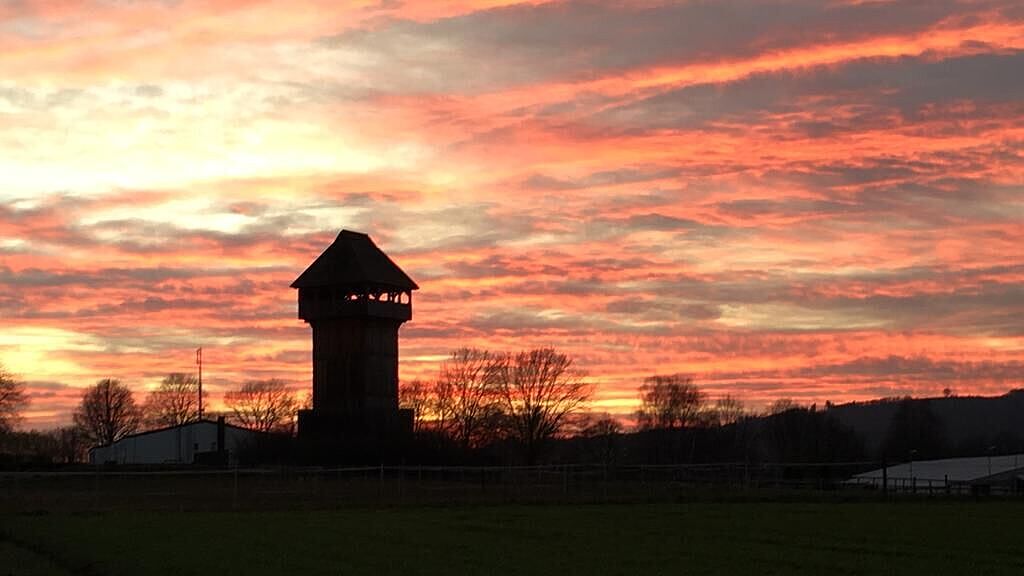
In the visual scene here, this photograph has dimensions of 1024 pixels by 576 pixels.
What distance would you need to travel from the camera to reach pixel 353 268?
330 ft

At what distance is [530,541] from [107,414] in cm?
15292

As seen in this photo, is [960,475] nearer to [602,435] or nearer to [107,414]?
[602,435]

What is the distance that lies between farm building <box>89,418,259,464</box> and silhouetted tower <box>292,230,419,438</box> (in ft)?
72.3

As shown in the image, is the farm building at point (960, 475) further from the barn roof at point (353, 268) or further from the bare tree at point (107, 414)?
the bare tree at point (107, 414)

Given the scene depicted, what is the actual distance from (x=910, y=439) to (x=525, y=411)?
278ft

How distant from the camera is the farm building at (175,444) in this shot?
122312mm

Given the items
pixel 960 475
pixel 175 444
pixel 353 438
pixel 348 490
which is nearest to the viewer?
pixel 348 490

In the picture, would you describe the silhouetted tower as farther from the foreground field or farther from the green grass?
the green grass

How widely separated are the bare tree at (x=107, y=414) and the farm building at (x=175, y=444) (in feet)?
178

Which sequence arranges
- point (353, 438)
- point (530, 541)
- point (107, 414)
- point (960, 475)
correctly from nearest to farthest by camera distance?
point (530, 541) < point (353, 438) < point (960, 475) < point (107, 414)

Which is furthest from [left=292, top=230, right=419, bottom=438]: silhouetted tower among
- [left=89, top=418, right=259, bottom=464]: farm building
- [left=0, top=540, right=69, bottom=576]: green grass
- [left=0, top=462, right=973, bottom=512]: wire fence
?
[left=0, top=540, right=69, bottom=576]: green grass

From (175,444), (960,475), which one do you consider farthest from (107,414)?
(960,475)

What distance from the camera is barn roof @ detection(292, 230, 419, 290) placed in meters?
99.9

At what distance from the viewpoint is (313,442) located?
97.1 m
